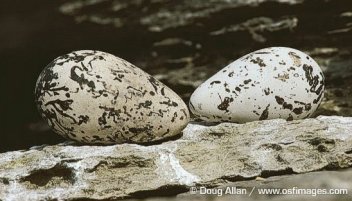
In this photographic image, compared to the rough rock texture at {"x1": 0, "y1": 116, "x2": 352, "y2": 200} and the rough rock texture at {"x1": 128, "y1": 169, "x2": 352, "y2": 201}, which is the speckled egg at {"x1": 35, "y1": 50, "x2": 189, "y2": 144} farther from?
the rough rock texture at {"x1": 128, "y1": 169, "x2": 352, "y2": 201}

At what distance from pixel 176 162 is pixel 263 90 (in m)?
0.36

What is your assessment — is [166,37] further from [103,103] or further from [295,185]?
[295,185]

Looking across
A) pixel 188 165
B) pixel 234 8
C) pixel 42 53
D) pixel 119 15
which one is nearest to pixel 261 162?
pixel 188 165

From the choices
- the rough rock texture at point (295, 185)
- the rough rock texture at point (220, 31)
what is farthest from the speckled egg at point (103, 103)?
the rough rock texture at point (220, 31)

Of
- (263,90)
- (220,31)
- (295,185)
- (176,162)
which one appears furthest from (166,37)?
(295,185)

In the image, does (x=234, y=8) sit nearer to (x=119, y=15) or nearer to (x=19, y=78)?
(x=119, y=15)

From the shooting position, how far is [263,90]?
187 cm

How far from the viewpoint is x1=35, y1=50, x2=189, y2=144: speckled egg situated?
177 cm

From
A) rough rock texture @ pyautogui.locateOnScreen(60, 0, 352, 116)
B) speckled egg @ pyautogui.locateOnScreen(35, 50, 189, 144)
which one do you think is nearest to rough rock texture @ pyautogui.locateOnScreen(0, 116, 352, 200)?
speckled egg @ pyautogui.locateOnScreen(35, 50, 189, 144)

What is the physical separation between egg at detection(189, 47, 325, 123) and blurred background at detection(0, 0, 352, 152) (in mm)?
406

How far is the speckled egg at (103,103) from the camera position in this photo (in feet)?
5.81

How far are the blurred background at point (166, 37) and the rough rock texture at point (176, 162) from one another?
60 cm

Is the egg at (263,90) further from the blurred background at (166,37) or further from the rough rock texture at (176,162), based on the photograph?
the blurred background at (166,37)

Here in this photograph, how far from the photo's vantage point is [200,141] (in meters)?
1.83
